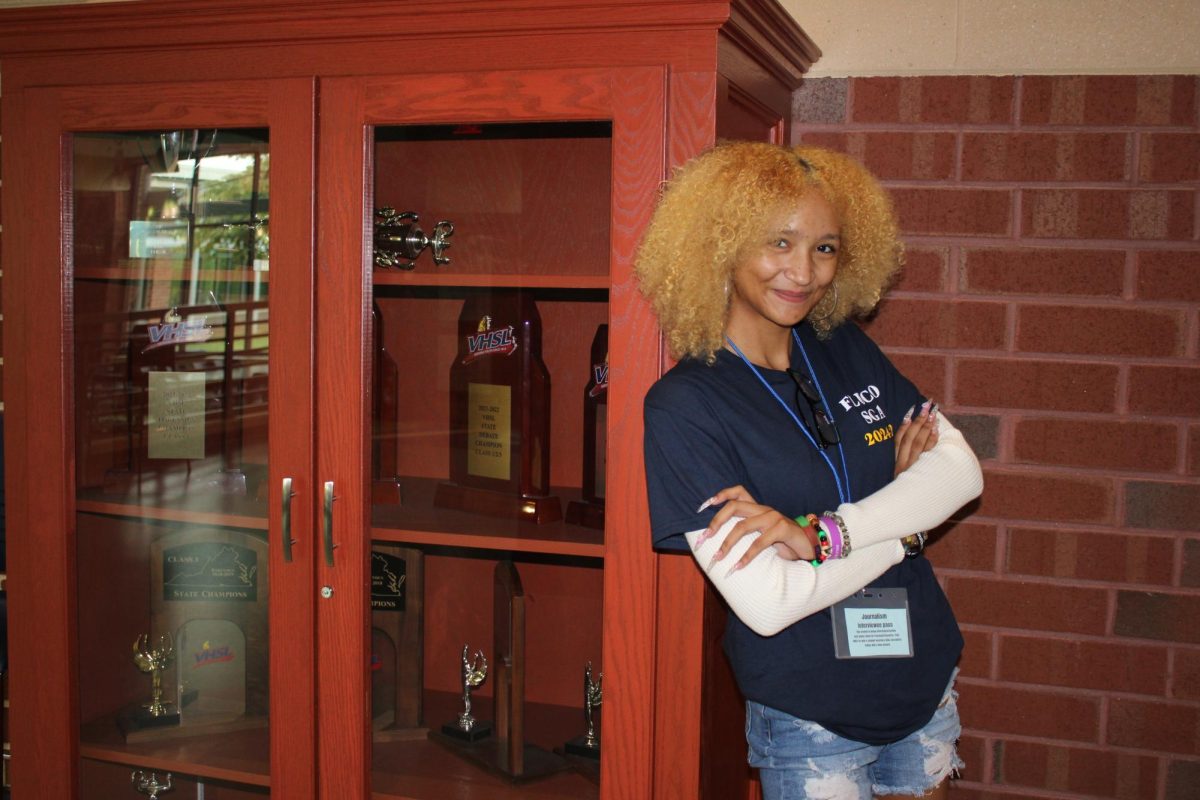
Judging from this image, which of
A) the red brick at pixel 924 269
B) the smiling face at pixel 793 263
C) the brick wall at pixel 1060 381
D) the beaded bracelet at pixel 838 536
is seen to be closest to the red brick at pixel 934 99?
the brick wall at pixel 1060 381

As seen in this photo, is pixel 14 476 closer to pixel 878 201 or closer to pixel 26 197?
pixel 26 197

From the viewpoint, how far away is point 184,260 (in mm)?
1968

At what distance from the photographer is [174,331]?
1.99 m

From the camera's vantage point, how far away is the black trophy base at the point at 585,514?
171cm

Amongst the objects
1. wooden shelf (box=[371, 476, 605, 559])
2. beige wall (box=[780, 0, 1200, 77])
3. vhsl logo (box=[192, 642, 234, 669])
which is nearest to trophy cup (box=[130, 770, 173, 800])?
Answer: vhsl logo (box=[192, 642, 234, 669])

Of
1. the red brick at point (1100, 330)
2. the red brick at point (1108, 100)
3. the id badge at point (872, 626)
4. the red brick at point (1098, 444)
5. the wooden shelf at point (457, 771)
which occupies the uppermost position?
the red brick at point (1108, 100)

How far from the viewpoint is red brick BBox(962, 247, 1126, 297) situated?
1.99 meters

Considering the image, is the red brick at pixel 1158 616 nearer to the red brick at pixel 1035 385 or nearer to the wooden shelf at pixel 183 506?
the red brick at pixel 1035 385

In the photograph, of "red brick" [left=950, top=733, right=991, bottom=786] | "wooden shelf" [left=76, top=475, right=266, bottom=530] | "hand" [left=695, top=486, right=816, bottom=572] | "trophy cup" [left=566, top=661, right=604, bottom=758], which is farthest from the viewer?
"red brick" [left=950, top=733, right=991, bottom=786]

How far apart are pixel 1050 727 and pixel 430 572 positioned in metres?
1.23

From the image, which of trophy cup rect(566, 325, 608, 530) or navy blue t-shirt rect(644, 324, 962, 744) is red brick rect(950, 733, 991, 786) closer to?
navy blue t-shirt rect(644, 324, 962, 744)

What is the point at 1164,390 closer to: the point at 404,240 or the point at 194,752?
the point at 404,240

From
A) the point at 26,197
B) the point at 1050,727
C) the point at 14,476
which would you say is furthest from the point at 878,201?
the point at 14,476

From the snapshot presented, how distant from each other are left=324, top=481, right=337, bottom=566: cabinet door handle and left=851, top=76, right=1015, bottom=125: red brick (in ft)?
3.97
